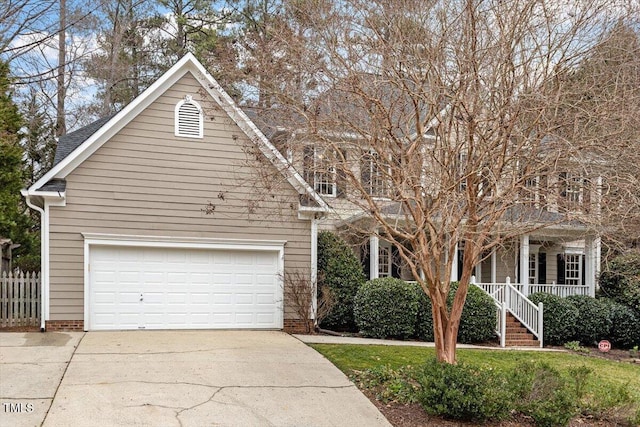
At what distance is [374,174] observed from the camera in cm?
912

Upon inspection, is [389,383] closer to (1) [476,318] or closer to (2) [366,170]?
(2) [366,170]

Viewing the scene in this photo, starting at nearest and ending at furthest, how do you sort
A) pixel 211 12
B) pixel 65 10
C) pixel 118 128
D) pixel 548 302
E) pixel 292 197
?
pixel 118 128 < pixel 292 197 < pixel 548 302 < pixel 65 10 < pixel 211 12

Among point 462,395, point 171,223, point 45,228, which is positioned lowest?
point 462,395

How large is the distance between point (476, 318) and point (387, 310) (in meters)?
2.42

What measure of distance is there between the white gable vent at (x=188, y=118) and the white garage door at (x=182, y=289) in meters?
2.70

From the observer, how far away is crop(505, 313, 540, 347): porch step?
49.7 feet

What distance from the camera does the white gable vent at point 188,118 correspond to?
13.3 m

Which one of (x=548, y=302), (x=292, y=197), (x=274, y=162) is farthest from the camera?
(x=548, y=302)

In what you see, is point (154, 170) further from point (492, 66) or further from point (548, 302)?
point (548, 302)

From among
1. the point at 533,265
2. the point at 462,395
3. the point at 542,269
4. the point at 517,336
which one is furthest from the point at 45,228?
the point at 542,269

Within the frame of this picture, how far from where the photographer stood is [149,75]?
2527 cm

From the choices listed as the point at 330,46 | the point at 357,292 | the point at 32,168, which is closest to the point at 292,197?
the point at 357,292

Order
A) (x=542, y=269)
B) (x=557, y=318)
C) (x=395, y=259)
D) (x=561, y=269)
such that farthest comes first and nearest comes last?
(x=561, y=269), (x=542, y=269), (x=395, y=259), (x=557, y=318)

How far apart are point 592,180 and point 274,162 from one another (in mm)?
5283
